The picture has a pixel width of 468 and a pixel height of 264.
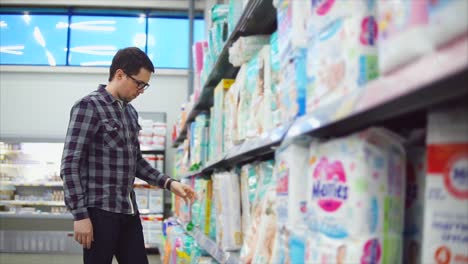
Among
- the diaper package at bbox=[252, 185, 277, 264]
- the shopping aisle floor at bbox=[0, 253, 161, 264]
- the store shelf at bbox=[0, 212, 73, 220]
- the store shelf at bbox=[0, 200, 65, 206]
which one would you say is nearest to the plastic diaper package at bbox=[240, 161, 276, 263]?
the diaper package at bbox=[252, 185, 277, 264]

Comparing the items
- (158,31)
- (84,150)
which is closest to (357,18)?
(84,150)

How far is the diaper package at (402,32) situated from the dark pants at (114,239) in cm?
190

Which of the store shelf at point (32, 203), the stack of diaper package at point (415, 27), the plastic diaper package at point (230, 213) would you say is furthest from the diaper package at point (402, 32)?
the store shelf at point (32, 203)

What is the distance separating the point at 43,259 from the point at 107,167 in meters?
4.74

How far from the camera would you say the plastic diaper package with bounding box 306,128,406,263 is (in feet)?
2.66

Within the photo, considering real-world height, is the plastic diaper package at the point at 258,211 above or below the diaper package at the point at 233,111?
below

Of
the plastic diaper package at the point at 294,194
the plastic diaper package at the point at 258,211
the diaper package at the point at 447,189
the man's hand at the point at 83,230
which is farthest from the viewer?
the man's hand at the point at 83,230

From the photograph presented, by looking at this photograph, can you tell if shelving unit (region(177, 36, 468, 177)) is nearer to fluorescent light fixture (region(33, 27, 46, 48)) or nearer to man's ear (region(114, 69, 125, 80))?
man's ear (region(114, 69, 125, 80))

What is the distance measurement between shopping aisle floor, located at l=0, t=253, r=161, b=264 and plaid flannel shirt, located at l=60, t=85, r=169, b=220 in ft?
12.6

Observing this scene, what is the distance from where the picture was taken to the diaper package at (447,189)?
694 mm

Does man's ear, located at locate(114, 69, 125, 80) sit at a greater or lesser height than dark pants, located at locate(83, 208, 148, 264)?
greater

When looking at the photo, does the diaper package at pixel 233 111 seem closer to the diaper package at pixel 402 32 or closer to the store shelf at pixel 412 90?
the store shelf at pixel 412 90

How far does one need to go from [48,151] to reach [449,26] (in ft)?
26.3

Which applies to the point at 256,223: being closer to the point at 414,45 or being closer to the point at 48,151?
the point at 414,45
